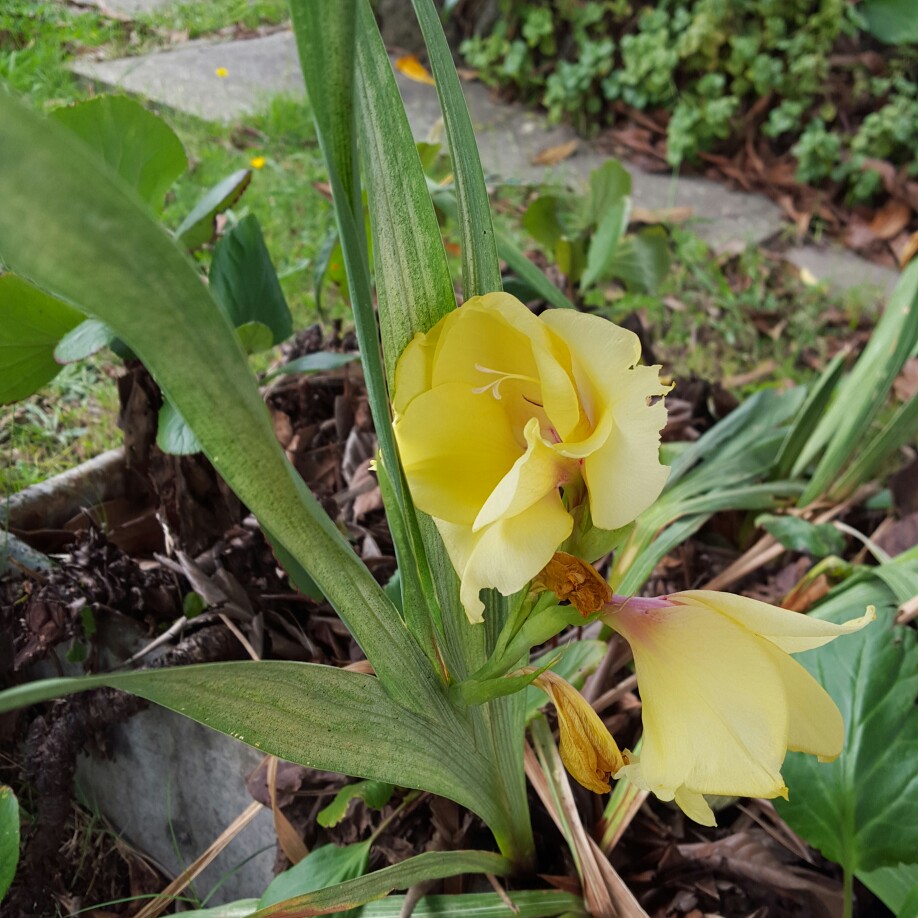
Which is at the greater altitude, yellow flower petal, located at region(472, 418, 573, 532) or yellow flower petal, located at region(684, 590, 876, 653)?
yellow flower petal, located at region(472, 418, 573, 532)

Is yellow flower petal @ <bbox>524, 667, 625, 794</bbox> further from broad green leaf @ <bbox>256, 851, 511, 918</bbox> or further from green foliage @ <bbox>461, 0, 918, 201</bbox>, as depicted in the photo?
green foliage @ <bbox>461, 0, 918, 201</bbox>

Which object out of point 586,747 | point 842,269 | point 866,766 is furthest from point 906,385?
point 586,747

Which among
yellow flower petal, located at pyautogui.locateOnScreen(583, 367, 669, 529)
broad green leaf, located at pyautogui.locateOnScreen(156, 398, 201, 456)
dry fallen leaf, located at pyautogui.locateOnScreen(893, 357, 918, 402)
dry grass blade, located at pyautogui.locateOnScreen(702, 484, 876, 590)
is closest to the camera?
yellow flower petal, located at pyautogui.locateOnScreen(583, 367, 669, 529)

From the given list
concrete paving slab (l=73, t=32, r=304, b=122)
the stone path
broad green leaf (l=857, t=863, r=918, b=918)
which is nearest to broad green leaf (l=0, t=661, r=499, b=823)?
broad green leaf (l=857, t=863, r=918, b=918)

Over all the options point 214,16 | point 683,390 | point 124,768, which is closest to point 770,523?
point 683,390

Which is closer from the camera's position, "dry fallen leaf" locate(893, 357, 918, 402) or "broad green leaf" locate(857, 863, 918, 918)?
"broad green leaf" locate(857, 863, 918, 918)

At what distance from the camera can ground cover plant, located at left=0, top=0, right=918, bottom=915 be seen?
0.29m

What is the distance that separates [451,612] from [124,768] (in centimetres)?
52

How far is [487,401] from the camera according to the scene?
1.32 feet

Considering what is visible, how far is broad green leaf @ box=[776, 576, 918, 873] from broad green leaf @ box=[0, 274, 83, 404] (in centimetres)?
73

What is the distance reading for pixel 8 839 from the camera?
0.53 metres

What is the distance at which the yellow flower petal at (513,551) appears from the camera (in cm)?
35

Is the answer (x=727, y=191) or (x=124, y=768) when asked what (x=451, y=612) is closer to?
(x=124, y=768)

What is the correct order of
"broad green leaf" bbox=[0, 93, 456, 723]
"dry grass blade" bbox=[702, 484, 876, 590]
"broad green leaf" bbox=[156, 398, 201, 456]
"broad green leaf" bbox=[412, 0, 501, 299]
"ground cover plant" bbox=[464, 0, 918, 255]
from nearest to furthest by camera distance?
"broad green leaf" bbox=[0, 93, 456, 723] < "broad green leaf" bbox=[412, 0, 501, 299] < "broad green leaf" bbox=[156, 398, 201, 456] < "dry grass blade" bbox=[702, 484, 876, 590] < "ground cover plant" bbox=[464, 0, 918, 255]
